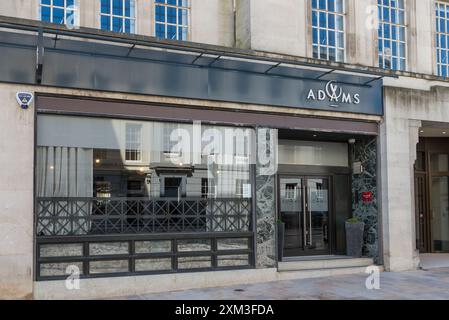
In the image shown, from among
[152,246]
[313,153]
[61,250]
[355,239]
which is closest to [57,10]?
[61,250]

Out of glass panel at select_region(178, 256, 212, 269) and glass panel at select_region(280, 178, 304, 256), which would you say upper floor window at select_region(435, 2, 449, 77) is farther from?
glass panel at select_region(178, 256, 212, 269)

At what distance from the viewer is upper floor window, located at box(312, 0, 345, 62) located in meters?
12.5

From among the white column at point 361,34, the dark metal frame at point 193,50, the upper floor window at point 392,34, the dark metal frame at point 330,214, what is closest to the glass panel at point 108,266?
the dark metal frame at point 193,50

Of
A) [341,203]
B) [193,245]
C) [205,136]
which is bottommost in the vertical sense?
[193,245]

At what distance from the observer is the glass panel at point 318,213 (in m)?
13.2

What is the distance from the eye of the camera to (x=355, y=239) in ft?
41.3

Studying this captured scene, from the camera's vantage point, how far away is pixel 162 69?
398 inches

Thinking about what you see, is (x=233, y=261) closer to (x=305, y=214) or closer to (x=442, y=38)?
(x=305, y=214)

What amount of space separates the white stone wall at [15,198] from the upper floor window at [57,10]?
6.05 ft

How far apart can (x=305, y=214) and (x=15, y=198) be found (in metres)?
6.96

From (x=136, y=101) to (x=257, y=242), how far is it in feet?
12.0

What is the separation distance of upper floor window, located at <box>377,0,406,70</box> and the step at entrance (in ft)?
15.8

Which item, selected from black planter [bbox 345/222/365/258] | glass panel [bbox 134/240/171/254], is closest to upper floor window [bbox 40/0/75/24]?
glass panel [bbox 134/240/171/254]
